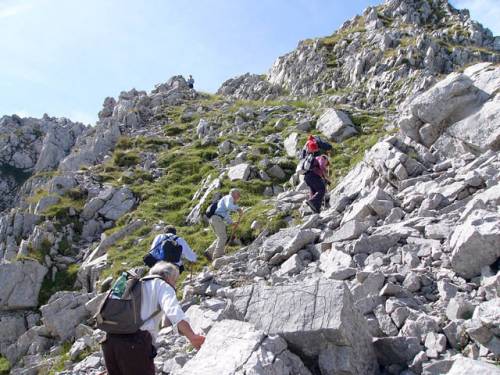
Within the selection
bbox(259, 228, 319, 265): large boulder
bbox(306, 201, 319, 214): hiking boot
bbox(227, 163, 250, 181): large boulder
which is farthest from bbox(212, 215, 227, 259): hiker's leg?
bbox(227, 163, 250, 181): large boulder

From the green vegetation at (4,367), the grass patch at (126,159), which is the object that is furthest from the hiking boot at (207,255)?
the grass patch at (126,159)

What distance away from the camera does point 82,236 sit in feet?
78.8

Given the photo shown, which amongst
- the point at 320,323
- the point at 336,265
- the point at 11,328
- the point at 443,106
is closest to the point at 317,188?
the point at 443,106

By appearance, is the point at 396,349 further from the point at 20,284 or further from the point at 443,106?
the point at 20,284

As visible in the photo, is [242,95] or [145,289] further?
[242,95]

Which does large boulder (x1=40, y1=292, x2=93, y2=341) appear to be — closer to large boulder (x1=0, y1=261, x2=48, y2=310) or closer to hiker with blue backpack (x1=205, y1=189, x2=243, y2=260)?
large boulder (x1=0, y1=261, x2=48, y2=310)

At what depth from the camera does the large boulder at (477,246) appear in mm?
8161

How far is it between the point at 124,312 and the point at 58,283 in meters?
16.3

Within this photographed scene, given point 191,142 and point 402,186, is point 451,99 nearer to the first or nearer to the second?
point 402,186

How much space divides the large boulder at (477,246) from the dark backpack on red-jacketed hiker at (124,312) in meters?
5.57

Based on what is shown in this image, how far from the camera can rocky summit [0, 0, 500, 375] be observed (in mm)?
6488

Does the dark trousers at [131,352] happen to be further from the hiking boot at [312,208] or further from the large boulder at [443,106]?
the large boulder at [443,106]

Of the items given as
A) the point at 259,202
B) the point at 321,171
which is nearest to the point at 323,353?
the point at 321,171

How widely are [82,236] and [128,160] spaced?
8.86 m
